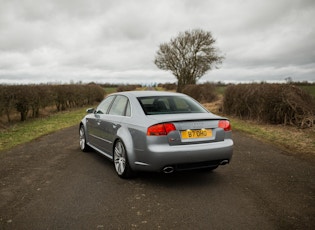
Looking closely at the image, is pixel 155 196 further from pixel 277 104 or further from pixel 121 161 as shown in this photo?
pixel 277 104

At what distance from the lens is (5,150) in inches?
321

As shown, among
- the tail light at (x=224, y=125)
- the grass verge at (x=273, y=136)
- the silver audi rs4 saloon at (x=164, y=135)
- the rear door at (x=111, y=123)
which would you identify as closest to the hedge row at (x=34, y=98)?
the grass verge at (x=273, y=136)

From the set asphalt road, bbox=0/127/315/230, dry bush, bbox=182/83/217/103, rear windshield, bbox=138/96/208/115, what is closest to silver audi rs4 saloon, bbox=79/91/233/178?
rear windshield, bbox=138/96/208/115

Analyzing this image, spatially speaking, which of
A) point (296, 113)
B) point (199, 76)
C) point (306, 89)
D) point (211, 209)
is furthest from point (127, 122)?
point (199, 76)

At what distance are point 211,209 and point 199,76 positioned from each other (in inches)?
1462

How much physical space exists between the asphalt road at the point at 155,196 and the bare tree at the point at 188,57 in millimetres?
33539

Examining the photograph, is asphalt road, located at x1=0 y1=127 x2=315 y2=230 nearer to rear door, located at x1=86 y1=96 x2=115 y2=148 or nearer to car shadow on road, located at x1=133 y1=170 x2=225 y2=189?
car shadow on road, located at x1=133 y1=170 x2=225 y2=189

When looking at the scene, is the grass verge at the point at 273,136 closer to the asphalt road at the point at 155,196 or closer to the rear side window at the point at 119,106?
the asphalt road at the point at 155,196

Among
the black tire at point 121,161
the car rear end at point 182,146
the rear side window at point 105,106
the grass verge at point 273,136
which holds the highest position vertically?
the rear side window at point 105,106

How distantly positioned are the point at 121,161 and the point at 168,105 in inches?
53.8

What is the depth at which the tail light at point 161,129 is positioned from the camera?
15.1ft

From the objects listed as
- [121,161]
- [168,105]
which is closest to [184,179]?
[121,161]

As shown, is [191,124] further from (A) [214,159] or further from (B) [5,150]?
(B) [5,150]

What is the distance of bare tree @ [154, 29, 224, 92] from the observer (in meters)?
39.1
